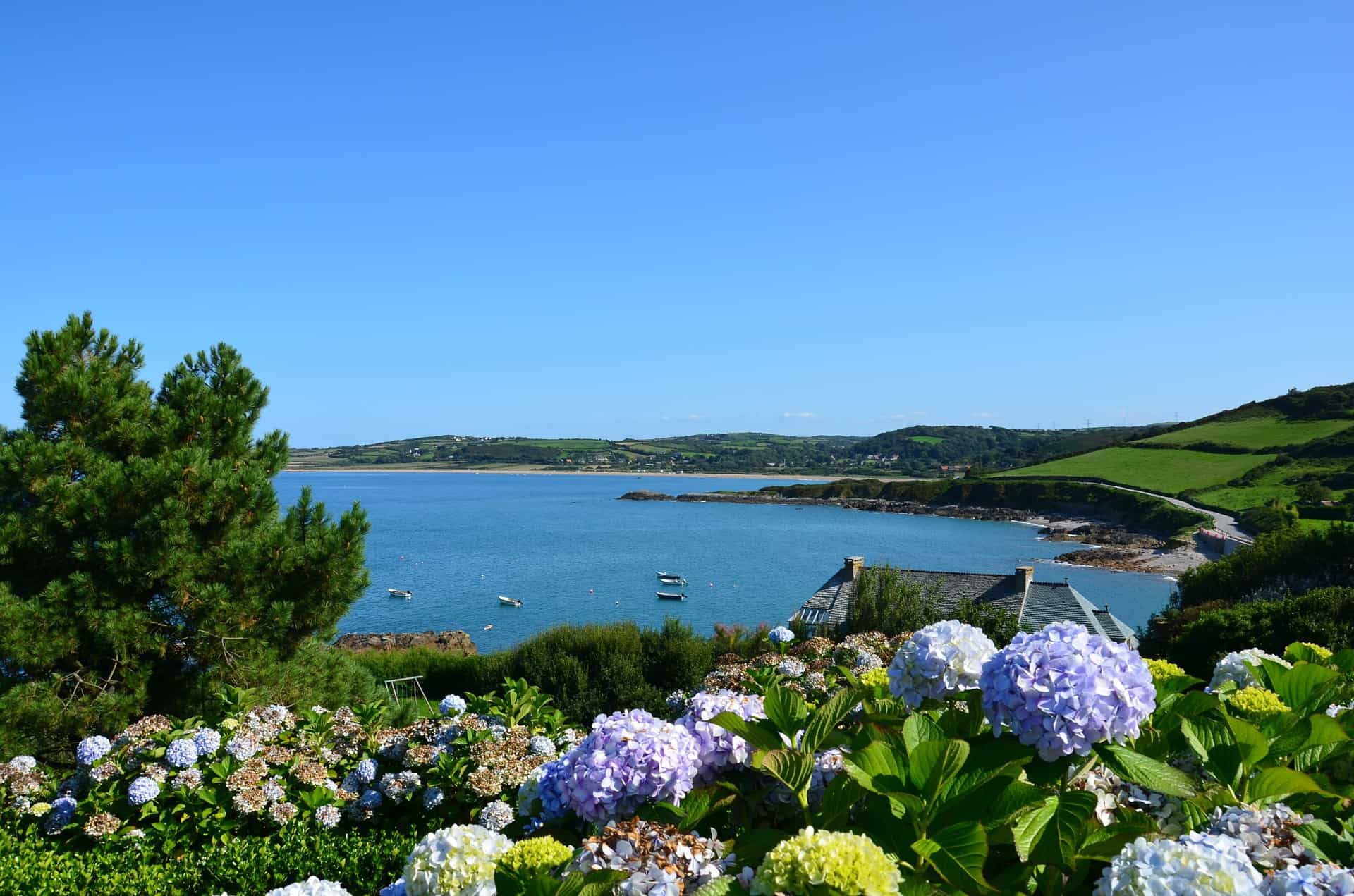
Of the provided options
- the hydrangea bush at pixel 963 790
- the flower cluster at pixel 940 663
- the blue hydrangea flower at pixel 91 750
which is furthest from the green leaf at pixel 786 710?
the blue hydrangea flower at pixel 91 750

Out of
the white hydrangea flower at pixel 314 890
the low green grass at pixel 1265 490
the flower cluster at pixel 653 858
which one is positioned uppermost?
the flower cluster at pixel 653 858

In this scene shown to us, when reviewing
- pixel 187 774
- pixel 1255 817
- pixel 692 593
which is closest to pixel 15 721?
pixel 187 774

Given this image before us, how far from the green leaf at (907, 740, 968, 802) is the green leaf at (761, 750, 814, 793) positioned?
291 mm

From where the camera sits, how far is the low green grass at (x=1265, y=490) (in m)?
69.1

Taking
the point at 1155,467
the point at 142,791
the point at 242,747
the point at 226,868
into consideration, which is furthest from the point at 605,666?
the point at 1155,467

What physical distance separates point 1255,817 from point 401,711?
7.89 meters

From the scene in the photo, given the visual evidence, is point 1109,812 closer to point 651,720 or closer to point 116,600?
point 651,720

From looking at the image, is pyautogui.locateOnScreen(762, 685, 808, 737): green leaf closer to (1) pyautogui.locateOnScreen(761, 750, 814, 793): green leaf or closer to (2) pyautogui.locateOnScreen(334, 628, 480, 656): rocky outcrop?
(1) pyautogui.locateOnScreen(761, 750, 814, 793): green leaf

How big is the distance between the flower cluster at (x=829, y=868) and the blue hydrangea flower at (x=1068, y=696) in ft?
1.87

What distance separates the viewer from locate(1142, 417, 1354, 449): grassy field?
288ft

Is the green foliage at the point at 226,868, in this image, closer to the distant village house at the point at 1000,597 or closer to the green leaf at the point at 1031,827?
the green leaf at the point at 1031,827

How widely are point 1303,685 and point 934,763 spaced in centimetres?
149

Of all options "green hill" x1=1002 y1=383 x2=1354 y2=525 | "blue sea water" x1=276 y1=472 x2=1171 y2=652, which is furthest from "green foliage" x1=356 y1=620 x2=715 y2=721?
"green hill" x1=1002 y1=383 x2=1354 y2=525

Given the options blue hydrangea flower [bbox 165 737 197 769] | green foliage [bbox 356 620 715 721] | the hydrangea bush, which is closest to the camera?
the hydrangea bush
